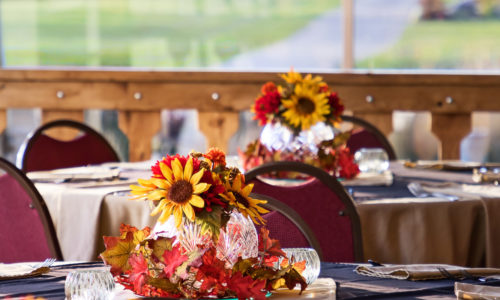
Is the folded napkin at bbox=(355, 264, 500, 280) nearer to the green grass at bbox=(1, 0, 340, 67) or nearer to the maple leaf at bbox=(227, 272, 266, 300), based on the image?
the maple leaf at bbox=(227, 272, 266, 300)

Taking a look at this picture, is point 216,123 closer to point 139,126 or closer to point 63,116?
point 139,126

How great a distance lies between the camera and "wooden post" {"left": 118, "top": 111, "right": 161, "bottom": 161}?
3623 millimetres

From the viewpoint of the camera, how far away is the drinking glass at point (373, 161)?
257 cm

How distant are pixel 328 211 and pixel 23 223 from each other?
0.72m

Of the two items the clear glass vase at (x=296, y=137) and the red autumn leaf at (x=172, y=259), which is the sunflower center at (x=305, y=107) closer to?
the clear glass vase at (x=296, y=137)

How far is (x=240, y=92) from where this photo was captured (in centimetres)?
358

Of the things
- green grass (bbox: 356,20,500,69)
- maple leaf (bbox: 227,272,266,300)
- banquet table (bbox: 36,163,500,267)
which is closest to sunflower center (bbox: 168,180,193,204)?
maple leaf (bbox: 227,272,266,300)

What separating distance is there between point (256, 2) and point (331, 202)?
2.44 m

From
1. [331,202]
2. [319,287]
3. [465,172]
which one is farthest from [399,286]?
[465,172]

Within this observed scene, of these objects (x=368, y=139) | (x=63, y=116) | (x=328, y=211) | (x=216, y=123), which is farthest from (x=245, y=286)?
(x=63, y=116)

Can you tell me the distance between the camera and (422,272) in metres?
1.34

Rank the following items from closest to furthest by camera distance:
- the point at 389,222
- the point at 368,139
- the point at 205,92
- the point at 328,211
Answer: the point at 328,211
the point at 389,222
the point at 368,139
the point at 205,92

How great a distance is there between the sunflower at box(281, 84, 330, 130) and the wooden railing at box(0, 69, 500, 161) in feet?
3.66

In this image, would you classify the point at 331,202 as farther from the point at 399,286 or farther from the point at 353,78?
the point at 353,78
